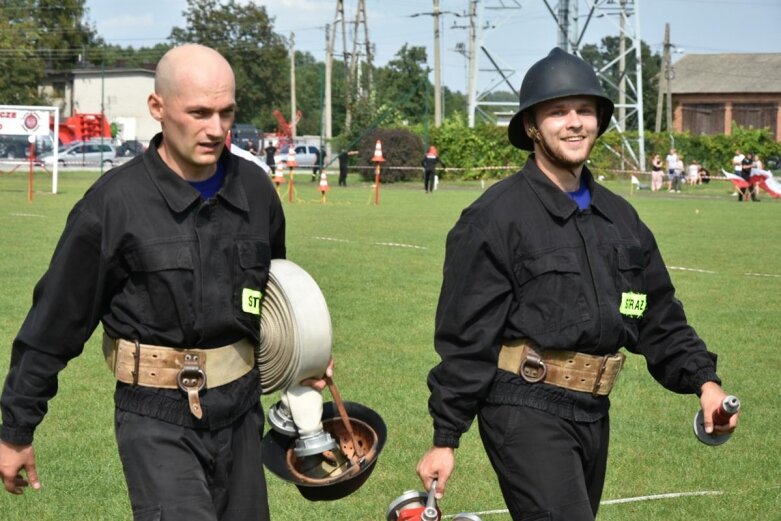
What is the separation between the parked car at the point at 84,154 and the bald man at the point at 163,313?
56.9m

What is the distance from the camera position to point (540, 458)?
419 centimetres

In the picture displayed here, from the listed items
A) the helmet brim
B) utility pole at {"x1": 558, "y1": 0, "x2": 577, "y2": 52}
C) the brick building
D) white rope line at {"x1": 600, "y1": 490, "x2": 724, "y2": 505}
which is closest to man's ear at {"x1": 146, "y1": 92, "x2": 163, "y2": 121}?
the helmet brim

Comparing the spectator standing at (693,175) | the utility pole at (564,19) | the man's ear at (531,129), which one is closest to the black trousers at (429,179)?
the utility pole at (564,19)

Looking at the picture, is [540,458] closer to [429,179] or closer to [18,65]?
[429,179]

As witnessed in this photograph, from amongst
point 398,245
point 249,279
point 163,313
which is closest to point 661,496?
point 249,279

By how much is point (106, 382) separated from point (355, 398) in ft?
6.93

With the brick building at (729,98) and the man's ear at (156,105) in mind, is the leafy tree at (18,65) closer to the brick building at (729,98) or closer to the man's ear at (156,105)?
the brick building at (729,98)

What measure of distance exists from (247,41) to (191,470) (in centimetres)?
10023

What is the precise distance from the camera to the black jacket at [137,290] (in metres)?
4.11

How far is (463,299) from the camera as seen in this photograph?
14.0ft

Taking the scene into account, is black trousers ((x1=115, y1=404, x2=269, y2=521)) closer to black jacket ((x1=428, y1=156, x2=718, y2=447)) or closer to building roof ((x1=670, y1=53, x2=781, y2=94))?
black jacket ((x1=428, y1=156, x2=718, y2=447))

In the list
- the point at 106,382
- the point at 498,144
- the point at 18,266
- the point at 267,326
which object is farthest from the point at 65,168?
the point at 267,326

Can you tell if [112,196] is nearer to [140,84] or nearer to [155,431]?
[155,431]

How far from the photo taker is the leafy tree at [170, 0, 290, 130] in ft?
330
